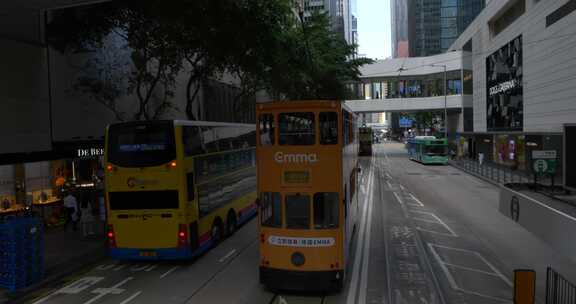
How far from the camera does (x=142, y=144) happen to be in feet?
40.4

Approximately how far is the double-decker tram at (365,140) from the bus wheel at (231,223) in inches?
1569

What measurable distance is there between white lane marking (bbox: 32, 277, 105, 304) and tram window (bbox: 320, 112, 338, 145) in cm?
663

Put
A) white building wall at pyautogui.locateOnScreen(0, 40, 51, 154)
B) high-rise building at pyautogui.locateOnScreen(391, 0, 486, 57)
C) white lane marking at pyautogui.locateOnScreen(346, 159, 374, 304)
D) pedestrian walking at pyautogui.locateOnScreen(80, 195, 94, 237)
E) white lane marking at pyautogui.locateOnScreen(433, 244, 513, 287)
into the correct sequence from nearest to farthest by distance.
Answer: white lane marking at pyautogui.locateOnScreen(346, 159, 374, 304) < white lane marking at pyautogui.locateOnScreen(433, 244, 513, 287) < white building wall at pyautogui.locateOnScreen(0, 40, 51, 154) < pedestrian walking at pyautogui.locateOnScreen(80, 195, 94, 237) < high-rise building at pyautogui.locateOnScreen(391, 0, 486, 57)

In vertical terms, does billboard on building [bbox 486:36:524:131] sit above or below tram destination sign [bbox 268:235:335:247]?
above

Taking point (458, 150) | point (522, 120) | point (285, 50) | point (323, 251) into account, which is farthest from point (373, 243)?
point (458, 150)

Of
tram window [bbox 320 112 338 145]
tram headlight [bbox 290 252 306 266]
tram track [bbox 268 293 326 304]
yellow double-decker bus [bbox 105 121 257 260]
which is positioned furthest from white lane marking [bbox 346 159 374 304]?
yellow double-decker bus [bbox 105 121 257 260]

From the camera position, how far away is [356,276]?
11.6 m

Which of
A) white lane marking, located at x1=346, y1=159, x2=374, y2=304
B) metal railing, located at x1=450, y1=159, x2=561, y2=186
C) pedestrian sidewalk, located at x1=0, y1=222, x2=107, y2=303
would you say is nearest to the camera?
white lane marking, located at x1=346, y1=159, x2=374, y2=304

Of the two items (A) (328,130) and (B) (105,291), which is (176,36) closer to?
(B) (105,291)

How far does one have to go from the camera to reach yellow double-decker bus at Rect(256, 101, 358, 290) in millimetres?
9773

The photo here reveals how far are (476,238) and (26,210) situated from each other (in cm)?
1509

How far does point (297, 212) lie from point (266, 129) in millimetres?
1823

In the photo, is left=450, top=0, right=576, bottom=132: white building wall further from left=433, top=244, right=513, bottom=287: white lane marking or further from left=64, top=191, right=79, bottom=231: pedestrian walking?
left=64, top=191, right=79, bottom=231: pedestrian walking

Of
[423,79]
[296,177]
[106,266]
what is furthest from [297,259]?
[423,79]
